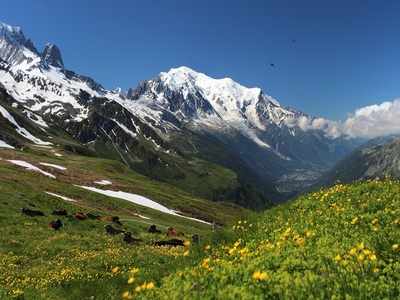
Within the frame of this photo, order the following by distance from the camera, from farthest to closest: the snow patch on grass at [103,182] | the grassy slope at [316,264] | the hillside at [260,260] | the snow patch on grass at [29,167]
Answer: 1. the snow patch on grass at [103,182]
2. the snow patch on grass at [29,167]
3. the hillside at [260,260]
4. the grassy slope at [316,264]

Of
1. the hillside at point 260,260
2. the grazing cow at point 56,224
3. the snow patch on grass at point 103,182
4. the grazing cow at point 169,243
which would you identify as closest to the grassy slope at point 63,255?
the hillside at point 260,260

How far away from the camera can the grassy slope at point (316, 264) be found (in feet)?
28.3

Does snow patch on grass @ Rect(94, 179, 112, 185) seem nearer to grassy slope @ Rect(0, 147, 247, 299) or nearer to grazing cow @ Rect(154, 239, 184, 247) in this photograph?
grassy slope @ Rect(0, 147, 247, 299)

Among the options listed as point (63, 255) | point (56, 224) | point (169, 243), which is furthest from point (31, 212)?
point (63, 255)

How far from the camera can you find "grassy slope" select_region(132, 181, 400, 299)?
8.63 m

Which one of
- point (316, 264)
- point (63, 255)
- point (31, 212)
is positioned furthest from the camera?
point (31, 212)

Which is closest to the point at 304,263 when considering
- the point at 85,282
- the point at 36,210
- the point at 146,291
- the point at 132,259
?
the point at 146,291

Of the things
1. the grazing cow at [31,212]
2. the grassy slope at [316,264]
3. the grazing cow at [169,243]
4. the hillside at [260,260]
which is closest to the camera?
the grassy slope at [316,264]

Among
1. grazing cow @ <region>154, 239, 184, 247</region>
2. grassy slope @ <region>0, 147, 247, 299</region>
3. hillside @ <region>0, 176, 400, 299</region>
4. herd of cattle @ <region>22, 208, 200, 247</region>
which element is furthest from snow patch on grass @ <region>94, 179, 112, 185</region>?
hillside @ <region>0, 176, 400, 299</region>

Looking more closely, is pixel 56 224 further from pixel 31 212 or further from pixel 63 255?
pixel 63 255

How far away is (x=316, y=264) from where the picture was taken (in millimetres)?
10188

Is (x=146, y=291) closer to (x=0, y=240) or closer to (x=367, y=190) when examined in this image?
(x=367, y=190)

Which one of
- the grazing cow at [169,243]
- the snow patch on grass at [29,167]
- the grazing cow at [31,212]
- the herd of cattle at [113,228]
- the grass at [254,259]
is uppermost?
the grass at [254,259]

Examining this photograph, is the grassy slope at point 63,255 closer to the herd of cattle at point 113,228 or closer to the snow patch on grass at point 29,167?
the herd of cattle at point 113,228
